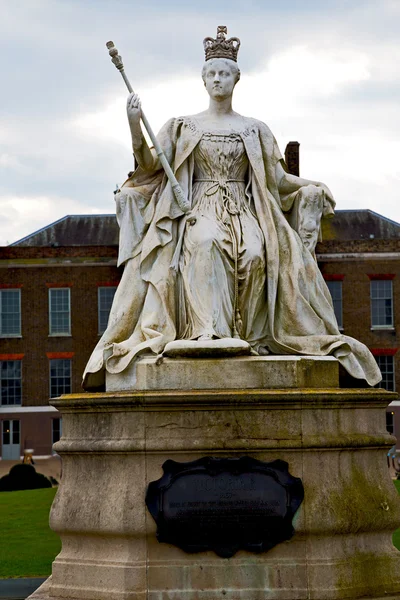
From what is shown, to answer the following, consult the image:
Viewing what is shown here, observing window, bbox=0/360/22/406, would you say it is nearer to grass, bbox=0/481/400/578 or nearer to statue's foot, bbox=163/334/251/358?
grass, bbox=0/481/400/578

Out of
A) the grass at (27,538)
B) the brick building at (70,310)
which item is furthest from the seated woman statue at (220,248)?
the brick building at (70,310)

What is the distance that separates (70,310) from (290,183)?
1879 inches

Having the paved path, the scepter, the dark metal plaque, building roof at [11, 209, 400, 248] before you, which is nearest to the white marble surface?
the dark metal plaque

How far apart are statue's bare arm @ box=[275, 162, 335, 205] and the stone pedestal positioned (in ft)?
6.59

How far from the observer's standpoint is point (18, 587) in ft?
45.7

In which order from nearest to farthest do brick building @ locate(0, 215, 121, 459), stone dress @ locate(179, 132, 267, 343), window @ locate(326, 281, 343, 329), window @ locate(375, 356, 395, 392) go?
stone dress @ locate(179, 132, 267, 343) → window @ locate(326, 281, 343, 329) → brick building @ locate(0, 215, 121, 459) → window @ locate(375, 356, 395, 392)

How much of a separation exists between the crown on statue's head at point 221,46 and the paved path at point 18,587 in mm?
5748

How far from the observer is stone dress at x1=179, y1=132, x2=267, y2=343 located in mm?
10234

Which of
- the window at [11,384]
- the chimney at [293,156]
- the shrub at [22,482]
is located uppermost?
the chimney at [293,156]

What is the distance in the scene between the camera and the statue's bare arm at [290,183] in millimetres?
11086

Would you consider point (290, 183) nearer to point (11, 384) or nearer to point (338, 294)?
point (338, 294)

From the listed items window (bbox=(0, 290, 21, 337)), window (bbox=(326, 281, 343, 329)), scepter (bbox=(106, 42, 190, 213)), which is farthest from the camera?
window (bbox=(0, 290, 21, 337))

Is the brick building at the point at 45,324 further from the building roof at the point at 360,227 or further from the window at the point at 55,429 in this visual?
the building roof at the point at 360,227

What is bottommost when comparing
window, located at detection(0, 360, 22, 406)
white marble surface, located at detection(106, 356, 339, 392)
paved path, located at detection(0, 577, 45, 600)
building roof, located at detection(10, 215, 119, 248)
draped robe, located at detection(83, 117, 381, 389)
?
paved path, located at detection(0, 577, 45, 600)
